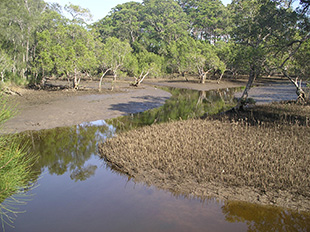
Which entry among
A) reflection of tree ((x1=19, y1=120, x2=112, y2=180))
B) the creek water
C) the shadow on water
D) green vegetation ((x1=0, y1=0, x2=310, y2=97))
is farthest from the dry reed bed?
green vegetation ((x1=0, y1=0, x2=310, y2=97))

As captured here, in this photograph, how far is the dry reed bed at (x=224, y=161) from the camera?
8492 millimetres

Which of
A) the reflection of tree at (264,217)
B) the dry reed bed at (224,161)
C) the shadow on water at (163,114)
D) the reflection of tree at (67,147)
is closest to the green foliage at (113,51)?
the shadow on water at (163,114)

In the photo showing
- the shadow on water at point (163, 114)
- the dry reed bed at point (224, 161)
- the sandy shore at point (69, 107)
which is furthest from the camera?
the shadow on water at point (163, 114)

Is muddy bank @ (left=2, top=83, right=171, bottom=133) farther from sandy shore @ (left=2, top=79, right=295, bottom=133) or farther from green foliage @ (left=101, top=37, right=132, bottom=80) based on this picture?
green foliage @ (left=101, top=37, right=132, bottom=80)

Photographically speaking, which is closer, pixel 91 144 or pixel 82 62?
pixel 91 144

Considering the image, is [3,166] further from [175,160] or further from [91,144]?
[91,144]

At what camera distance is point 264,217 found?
7.45 meters

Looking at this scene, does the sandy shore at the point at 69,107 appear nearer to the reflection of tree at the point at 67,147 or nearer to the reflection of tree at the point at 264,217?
the reflection of tree at the point at 67,147

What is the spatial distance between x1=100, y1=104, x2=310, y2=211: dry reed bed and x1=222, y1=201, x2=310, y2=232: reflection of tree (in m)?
0.26

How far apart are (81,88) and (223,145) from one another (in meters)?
25.8

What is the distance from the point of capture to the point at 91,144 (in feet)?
48.2

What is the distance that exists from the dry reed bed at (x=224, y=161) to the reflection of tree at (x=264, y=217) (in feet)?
0.85

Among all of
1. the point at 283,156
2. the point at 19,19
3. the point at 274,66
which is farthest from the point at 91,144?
the point at 19,19

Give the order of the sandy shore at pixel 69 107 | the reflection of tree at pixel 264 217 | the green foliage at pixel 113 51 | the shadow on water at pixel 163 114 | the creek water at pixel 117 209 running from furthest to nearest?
the green foliage at pixel 113 51
the shadow on water at pixel 163 114
the sandy shore at pixel 69 107
the creek water at pixel 117 209
the reflection of tree at pixel 264 217
